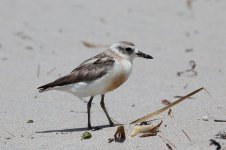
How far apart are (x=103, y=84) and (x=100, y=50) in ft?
14.9

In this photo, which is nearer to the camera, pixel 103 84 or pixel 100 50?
pixel 103 84

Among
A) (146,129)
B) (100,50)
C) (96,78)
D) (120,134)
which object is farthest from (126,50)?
(100,50)

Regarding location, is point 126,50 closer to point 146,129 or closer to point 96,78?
point 96,78

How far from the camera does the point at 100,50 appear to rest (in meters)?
12.2

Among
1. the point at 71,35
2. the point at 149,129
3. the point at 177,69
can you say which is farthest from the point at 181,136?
the point at 71,35

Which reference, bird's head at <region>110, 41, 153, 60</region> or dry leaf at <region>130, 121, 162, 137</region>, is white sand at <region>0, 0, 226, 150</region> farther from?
bird's head at <region>110, 41, 153, 60</region>

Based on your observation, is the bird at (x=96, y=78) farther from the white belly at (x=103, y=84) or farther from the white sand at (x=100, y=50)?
the white sand at (x=100, y=50)

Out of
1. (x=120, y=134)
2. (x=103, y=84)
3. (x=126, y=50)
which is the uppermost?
(x=126, y=50)

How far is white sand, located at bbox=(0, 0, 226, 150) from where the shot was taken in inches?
284

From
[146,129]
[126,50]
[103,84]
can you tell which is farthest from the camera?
[126,50]

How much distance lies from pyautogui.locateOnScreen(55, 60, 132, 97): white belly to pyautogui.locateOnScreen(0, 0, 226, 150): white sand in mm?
495

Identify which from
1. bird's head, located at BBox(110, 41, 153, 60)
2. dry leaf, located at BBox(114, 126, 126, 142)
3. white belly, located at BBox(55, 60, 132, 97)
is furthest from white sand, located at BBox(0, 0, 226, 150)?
bird's head, located at BBox(110, 41, 153, 60)

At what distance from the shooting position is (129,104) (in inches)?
353

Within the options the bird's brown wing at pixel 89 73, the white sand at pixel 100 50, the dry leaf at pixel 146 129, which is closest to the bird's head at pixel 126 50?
the bird's brown wing at pixel 89 73
